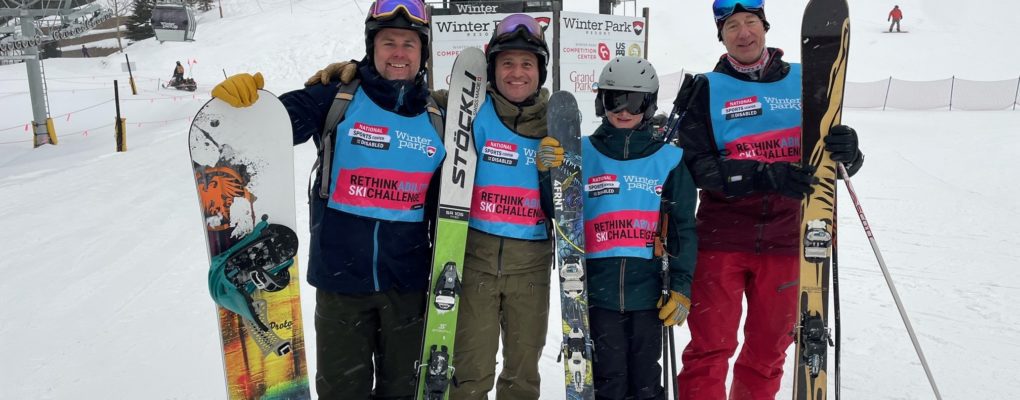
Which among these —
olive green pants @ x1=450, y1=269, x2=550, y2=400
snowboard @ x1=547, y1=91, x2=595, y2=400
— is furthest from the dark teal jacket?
olive green pants @ x1=450, y1=269, x2=550, y2=400

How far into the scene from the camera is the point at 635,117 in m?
2.83

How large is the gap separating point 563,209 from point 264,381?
155 cm

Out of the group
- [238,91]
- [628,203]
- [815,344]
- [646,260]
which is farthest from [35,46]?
[815,344]

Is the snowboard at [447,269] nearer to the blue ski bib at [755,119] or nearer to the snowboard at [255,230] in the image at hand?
the snowboard at [255,230]

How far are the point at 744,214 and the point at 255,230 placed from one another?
226cm

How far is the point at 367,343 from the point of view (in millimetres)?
2674

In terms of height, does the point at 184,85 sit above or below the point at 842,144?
above

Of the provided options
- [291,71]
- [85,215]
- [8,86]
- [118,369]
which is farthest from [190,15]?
[118,369]

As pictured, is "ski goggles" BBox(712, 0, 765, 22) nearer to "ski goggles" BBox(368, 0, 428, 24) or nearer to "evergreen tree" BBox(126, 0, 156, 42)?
"ski goggles" BBox(368, 0, 428, 24)

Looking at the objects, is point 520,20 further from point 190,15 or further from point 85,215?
point 190,15

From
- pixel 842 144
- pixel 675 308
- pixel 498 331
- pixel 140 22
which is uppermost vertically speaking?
pixel 140 22

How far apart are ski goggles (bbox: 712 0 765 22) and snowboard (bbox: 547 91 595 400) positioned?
1002 mm

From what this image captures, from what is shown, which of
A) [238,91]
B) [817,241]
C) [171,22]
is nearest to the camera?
[238,91]

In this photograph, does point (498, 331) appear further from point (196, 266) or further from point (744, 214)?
point (196, 266)
